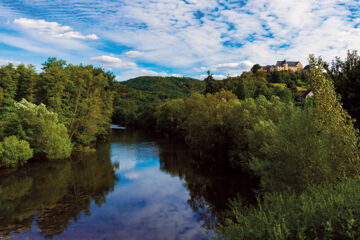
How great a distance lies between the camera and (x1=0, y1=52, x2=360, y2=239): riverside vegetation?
8203mm

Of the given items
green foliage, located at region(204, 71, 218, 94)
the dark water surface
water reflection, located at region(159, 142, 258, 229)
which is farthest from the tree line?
green foliage, located at region(204, 71, 218, 94)

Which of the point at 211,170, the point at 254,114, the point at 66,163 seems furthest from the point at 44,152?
the point at 254,114

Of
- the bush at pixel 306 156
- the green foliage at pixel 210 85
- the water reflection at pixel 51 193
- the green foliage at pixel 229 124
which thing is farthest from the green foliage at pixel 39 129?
the green foliage at pixel 210 85

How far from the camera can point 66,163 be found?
34.4 m

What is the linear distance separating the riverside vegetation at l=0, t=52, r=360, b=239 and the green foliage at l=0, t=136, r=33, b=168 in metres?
0.11

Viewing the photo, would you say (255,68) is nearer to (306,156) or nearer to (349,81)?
(349,81)

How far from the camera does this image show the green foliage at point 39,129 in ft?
103

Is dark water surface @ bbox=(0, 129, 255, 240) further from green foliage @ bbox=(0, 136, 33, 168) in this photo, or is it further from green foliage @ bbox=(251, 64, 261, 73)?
green foliage @ bbox=(251, 64, 261, 73)

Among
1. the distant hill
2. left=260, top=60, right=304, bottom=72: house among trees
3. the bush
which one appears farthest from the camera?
left=260, top=60, right=304, bottom=72: house among trees

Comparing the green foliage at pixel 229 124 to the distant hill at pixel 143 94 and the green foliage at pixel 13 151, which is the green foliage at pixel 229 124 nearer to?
the green foliage at pixel 13 151

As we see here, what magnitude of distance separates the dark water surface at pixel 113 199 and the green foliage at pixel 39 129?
7.39ft

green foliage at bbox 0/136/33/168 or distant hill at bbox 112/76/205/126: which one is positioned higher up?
distant hill at bbox 112/76/205/126

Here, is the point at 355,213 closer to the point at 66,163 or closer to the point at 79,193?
the point at 79,193

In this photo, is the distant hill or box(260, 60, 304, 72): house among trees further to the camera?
box(260, 60, 304, 72): house among trees
